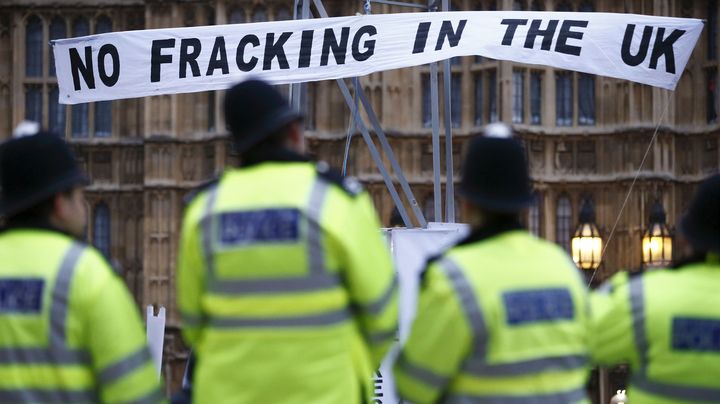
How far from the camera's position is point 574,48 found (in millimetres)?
10461

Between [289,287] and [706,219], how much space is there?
1.65 metres

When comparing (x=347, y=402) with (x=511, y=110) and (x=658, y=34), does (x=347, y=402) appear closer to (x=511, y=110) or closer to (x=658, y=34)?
(x=658, y=34)

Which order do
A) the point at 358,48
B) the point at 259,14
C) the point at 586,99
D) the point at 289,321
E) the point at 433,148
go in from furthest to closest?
the point at 259,14
the point at 586,99
the point at 433,148
the point at 358,48
the point at 289,321

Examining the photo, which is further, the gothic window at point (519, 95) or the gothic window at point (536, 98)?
the gothic window at point (536, 98)

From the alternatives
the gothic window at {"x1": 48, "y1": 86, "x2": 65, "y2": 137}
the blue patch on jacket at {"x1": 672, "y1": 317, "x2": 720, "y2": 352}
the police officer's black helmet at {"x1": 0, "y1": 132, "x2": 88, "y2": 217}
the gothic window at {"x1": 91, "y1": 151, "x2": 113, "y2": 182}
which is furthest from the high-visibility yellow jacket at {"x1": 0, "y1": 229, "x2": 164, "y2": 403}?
the gothic window at {"x1": 48, "y1": 86, "x2": 65, "y2": 137}

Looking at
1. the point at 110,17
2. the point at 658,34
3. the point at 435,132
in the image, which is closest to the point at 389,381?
the point at 435,132

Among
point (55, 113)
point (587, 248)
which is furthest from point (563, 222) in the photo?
point (55, 113)

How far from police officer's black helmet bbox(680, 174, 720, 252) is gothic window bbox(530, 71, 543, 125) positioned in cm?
2121

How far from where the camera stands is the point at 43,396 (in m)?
4.30

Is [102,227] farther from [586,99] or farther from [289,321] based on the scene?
[289,321]

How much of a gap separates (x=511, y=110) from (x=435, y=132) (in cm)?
1433

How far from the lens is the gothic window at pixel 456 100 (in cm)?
2602

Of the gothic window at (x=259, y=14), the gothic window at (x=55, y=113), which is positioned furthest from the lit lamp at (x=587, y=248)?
the gothic window at (x=55, y=113)

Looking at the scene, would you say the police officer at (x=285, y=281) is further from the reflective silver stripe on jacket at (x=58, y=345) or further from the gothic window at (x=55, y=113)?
the gothic window at (x=55, y=113)
